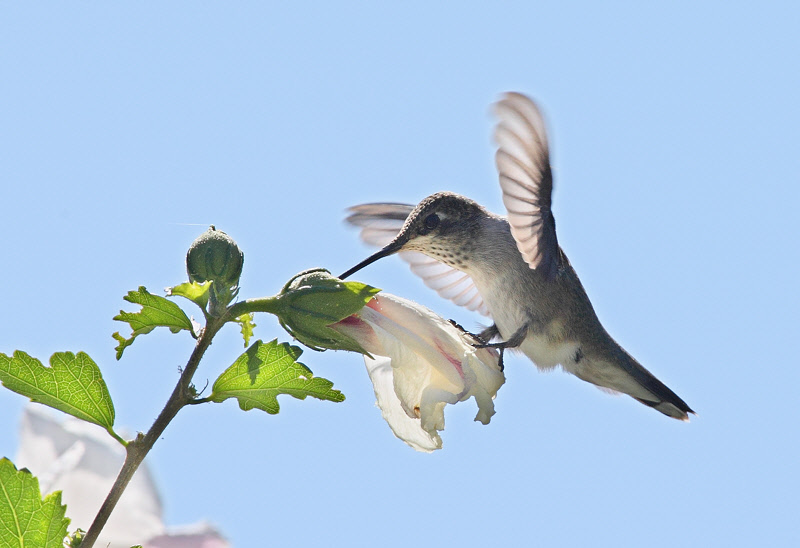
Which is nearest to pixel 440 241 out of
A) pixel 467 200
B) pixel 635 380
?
pixel 467 200

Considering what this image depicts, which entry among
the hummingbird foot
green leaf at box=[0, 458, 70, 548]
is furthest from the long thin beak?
green leaf at box=[0, 458, 70, 548]

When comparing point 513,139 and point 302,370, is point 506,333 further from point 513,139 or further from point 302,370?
point 302,370

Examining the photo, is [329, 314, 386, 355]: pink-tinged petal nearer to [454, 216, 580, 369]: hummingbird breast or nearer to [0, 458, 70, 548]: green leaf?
[0, 458, 70, 548]: green leaf

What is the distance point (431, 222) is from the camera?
3377mm

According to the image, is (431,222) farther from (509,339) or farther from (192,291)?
(192,291)

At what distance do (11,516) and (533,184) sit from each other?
2.02 m

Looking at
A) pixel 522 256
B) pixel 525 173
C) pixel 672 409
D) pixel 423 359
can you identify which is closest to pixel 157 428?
pixel 423 359

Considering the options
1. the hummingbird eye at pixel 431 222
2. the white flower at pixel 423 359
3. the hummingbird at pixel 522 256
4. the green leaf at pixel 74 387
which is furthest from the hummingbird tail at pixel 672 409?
the green leaf at pixel 74 387

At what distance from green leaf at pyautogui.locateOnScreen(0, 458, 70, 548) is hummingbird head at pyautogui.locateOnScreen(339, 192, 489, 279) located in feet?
5.64

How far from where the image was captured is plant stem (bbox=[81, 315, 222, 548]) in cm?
165

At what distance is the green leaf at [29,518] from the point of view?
170cm

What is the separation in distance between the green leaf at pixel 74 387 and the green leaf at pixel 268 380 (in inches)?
9.5

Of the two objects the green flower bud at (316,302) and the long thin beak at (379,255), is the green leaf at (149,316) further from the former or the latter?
the long thin beak at (379,255)

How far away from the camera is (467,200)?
355 centimetres
